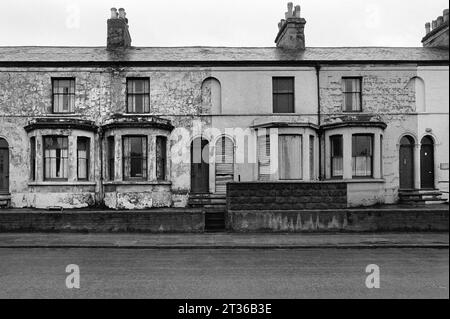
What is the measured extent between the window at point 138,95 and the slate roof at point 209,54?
106cm

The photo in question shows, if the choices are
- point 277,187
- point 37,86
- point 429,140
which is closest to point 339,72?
point 429,140

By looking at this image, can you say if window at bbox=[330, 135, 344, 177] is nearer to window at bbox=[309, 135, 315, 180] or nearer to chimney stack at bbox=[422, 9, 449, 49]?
window at bbox=[309, 135, 315, 180]

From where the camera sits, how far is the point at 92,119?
21156 mm

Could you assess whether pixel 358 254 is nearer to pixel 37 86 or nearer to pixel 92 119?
pixel 92 119

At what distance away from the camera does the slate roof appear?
21.2 metres

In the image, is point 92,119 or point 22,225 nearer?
point 22,225

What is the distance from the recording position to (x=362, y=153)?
21.2 meters

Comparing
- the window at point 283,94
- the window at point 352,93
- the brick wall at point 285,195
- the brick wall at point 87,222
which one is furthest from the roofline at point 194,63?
the brick wall at point 87,222

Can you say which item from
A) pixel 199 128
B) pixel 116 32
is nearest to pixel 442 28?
pixel 199 128

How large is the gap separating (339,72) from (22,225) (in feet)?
50.9

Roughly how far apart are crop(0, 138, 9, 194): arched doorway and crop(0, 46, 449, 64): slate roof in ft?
12.8

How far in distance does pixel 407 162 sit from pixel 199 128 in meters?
10.2

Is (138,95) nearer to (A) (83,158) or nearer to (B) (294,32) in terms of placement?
→ (A) (83,158)

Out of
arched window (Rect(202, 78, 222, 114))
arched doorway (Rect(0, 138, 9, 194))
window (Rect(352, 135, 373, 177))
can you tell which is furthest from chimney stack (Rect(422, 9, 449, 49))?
arched doorway (Rect(0, 138, 9, 194))
